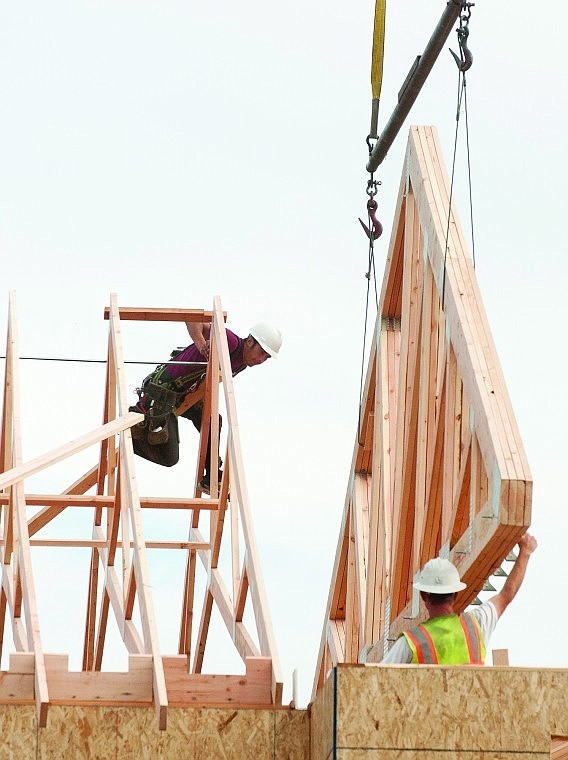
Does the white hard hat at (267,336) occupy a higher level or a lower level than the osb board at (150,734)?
higher

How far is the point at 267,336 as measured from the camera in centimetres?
1636

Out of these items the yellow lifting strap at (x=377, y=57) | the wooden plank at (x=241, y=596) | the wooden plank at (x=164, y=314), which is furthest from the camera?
the wooden plank at (x=164, y=314)

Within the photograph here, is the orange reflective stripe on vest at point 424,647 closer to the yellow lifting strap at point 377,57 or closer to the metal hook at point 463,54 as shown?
the metal hook at point 463,54

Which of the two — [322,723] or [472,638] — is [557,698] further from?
[322,723]

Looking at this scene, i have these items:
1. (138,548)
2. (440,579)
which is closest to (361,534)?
(138,548)

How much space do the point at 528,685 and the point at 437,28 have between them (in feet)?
16.6

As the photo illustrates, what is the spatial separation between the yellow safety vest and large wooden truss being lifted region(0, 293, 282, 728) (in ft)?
5.06

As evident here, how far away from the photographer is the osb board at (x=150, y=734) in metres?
9.78

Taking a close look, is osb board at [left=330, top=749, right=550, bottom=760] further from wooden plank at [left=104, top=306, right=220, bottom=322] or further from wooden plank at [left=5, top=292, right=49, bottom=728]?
wooden plank at [left=104, top=306, right=220, bottom=322]

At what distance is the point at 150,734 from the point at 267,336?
701 centimetres

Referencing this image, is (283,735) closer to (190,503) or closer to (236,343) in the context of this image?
(190,503)

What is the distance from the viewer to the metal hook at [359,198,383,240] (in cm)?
1378

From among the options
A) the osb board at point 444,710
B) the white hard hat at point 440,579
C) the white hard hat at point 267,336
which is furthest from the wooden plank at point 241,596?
the osb board at point 444,710

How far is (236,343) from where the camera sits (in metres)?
16.3
